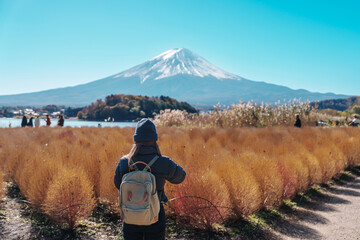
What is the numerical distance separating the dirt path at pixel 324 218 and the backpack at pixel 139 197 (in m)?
2.84

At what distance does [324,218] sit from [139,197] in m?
4.32

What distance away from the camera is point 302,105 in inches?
770

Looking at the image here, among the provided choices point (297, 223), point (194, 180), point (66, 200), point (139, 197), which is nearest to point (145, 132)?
point (139, 197)

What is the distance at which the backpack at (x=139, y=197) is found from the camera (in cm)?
245

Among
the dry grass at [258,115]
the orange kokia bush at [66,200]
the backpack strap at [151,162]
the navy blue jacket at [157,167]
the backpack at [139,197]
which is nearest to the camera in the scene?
the backpack at [139,197]

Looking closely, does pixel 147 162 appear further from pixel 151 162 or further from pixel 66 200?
pixel 66 200

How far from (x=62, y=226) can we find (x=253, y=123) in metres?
14.7

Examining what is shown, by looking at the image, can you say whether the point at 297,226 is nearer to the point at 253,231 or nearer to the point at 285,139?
the point at 253,231

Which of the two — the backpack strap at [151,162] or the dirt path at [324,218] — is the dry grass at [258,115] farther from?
the backpack strap at [151,162]

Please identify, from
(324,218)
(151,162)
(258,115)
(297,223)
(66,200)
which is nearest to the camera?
(151,162)

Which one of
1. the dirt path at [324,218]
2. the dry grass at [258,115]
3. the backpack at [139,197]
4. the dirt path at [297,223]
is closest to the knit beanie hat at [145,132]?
the backpack at [139,197]

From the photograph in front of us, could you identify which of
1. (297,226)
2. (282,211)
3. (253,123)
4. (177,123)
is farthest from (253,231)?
(177,123)

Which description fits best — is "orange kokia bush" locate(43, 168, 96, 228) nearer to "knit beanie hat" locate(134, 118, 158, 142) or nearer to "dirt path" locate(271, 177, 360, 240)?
"knit beanie hat" locate(134, 118, 158, 142)

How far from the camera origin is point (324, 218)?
17.7 ft
